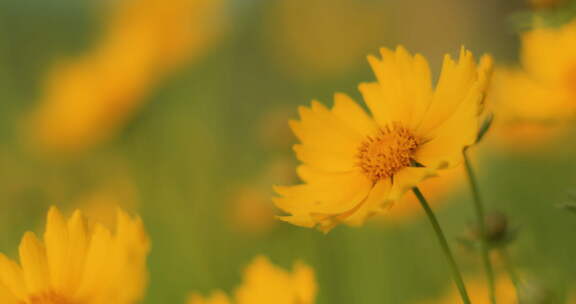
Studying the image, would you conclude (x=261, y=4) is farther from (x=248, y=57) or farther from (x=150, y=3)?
(x=150, y=3)

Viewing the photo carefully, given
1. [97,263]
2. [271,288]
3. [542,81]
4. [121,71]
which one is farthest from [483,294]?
[121,71]

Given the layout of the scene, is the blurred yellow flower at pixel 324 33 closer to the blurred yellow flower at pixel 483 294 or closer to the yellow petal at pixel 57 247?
the blurred yellow flower at pixel 483 294

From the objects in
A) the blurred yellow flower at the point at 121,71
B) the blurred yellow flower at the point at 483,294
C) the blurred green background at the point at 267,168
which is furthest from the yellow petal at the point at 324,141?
the blurred yellow flower at the point at 121,71

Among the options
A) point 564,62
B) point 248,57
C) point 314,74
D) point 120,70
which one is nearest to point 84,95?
point 120,70

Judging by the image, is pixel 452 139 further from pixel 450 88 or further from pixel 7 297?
pixel 7 297

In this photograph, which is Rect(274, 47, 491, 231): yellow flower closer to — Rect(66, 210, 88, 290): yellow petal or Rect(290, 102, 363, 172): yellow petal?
Rect(290, 102, 363, 172): yellow petal
